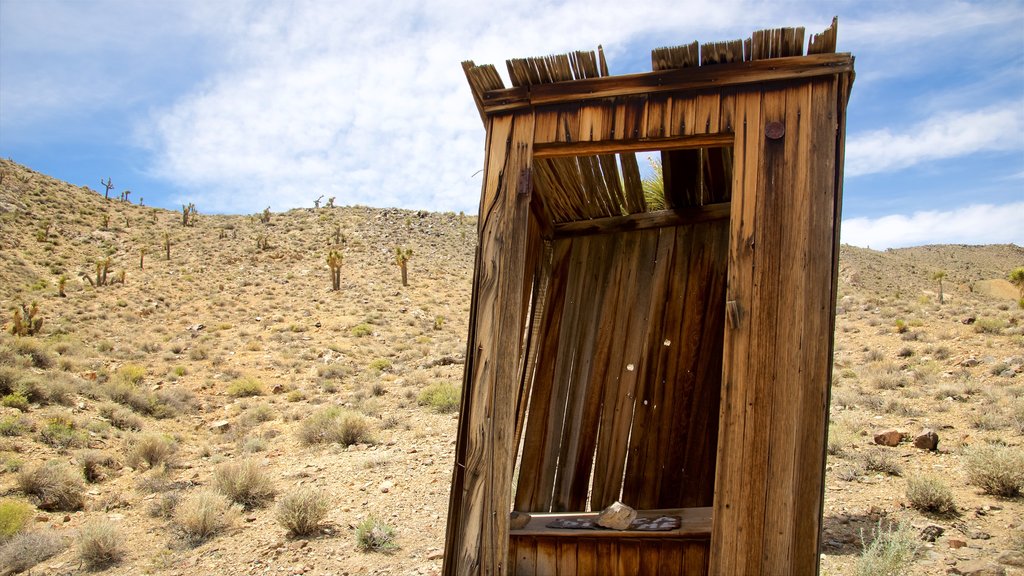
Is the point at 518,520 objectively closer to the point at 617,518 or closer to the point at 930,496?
the point at 617,518

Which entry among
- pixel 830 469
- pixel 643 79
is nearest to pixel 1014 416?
pixel 830 469

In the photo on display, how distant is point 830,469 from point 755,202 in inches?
218

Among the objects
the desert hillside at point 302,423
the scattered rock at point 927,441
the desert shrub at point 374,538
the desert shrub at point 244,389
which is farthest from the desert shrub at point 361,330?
the scattered rock at point 927,441

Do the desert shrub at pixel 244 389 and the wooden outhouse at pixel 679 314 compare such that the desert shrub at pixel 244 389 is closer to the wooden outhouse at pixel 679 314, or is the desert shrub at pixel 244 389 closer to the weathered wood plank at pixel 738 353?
the wooden outhouse at pixel 679 314

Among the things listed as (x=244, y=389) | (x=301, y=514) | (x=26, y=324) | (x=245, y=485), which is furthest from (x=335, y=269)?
(x=301, y=514)

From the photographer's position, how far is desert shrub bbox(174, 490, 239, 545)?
22.2 feet

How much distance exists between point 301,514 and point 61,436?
20.1 ft

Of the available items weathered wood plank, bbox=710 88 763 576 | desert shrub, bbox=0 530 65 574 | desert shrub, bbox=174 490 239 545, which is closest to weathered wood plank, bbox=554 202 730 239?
weathered wood plank, bbox=710 88 763 576

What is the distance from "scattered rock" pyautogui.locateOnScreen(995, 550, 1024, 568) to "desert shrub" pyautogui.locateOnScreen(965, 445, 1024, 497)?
141 centimetres

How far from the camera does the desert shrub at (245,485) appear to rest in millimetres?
7758

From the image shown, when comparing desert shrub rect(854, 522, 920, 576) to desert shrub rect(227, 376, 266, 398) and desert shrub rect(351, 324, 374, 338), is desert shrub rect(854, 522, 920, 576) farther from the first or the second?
desert shrub rect(351, 324, 374, 338)

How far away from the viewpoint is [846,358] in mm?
14344

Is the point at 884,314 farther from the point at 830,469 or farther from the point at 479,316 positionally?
the point at 479,316

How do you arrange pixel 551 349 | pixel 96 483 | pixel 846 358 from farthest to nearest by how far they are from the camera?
pixel 846 358 → pixel 96 483 → pixel 551 349
